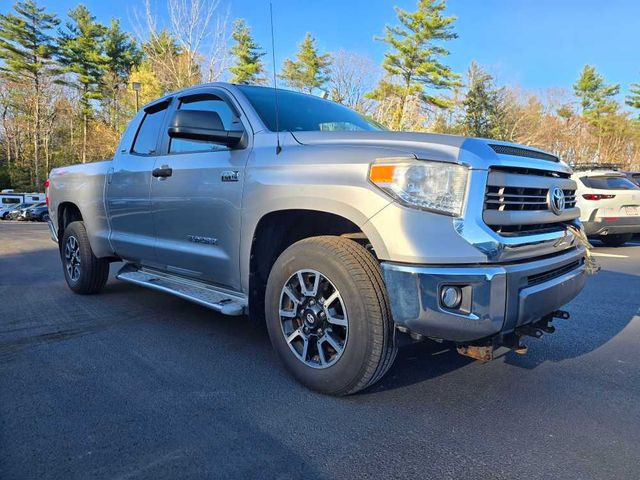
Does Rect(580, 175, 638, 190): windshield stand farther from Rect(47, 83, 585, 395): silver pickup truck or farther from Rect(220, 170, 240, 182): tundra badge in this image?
Rect(220, 170, 240, 182): tundra badge

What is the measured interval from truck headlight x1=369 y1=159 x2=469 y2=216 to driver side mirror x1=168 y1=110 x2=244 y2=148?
1.33m

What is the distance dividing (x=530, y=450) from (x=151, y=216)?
336 cm

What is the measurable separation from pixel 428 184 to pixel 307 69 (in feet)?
127

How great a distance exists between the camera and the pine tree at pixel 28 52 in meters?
47.4

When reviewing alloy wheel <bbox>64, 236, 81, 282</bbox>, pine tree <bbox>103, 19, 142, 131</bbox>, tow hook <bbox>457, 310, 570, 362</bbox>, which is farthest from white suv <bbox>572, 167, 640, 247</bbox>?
pine tree <bbox>103, 19, 142, 131</bbox>

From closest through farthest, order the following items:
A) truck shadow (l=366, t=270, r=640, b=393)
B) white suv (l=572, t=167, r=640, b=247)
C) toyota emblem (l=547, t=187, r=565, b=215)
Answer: toyota emblem (l=547, t=187, r=565, b=215), truck shadow (l=366, t=270, r=640, b=393), white suv (l=572, t=167, r=640, b=247)

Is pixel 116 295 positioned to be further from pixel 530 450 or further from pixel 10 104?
pixel 10 104

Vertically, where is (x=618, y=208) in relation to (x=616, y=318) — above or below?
above

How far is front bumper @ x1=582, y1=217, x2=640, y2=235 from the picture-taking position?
999 cm

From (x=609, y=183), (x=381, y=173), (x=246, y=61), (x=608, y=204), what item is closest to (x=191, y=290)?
(x=381, y=173)

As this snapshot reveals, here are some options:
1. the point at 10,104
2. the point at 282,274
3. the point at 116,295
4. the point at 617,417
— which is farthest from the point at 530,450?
the point at 10,104

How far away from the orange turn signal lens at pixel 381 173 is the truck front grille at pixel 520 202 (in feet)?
1.64

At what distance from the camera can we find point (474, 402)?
281 centimetres

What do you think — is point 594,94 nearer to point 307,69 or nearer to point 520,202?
point 307,69
